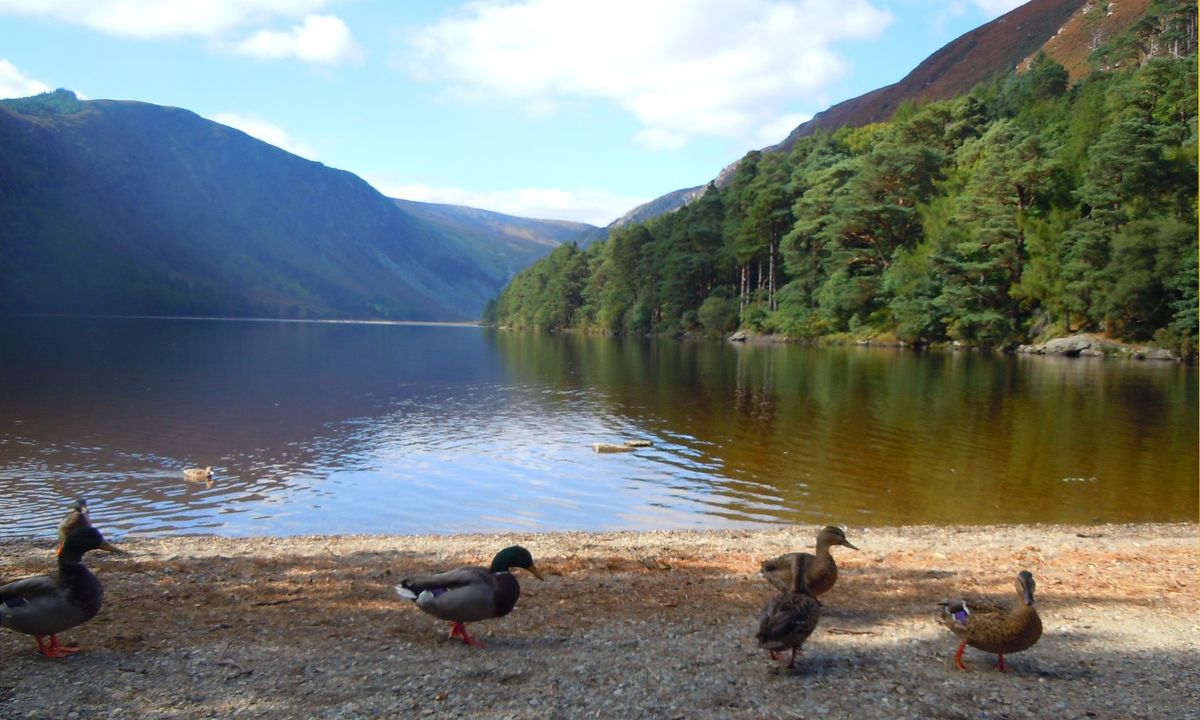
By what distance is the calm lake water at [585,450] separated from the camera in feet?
63.5

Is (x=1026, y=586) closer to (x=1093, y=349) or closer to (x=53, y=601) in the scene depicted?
(x=53, y=601)

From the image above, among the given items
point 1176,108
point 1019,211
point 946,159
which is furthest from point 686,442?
point 946,159

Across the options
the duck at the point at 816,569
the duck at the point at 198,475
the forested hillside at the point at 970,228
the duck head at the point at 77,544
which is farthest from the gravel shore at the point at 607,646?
the forested hillside at the point at 970,228

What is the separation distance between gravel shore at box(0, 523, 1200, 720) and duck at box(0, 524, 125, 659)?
0.38 m

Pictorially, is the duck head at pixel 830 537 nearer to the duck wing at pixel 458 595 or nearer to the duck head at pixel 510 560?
the duck head at pixel 510 560

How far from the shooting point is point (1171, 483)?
877 inches

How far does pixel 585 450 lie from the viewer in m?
27.8

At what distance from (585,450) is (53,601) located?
20.8 metres

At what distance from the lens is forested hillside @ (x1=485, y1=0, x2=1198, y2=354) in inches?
2724

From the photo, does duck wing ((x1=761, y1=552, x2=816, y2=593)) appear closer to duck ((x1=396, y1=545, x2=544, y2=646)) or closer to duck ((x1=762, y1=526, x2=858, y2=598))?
duck ((x1=762, y1=526, x2=858, y2=598))

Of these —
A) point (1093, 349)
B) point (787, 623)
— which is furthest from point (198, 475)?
point (1093, 349)

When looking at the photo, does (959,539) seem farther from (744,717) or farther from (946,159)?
(946,159)

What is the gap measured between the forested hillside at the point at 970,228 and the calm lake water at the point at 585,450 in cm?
1843

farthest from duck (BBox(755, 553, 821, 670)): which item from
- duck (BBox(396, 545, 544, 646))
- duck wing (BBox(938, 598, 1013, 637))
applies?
duck (BBox(396, 545, 544, 646))
